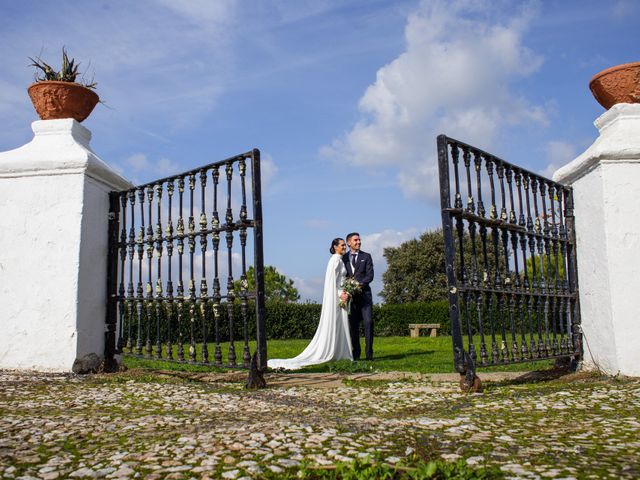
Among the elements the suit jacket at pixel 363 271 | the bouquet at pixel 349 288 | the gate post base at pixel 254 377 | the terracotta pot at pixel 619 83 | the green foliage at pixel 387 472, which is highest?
the terracotta pot at pixel 619 83

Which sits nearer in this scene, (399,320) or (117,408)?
(117,408)

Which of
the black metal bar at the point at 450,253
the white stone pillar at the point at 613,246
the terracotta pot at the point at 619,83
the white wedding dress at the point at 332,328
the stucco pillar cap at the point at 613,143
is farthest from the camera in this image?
the white wedding dress at the point at 332,328

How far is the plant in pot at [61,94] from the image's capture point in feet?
21.7

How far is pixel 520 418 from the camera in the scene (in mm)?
3648

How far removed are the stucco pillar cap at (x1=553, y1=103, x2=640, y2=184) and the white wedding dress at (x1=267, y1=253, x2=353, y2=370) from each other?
176 inches

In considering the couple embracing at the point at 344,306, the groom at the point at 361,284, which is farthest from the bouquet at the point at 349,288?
the groom at the point at 361,284

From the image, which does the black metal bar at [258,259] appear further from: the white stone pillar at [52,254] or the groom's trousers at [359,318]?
the groom's trousers at [359,318]

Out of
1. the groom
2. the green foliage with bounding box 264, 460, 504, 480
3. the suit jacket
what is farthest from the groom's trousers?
the green foliage with bounding box 264, 460, 504, 480

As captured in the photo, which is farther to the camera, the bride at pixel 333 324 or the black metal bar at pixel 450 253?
the bride at pixel 333 324

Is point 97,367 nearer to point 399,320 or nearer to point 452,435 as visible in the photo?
point 452,435

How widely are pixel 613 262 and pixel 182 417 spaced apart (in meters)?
4.50

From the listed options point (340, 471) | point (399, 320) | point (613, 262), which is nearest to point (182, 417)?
point (340, 471)

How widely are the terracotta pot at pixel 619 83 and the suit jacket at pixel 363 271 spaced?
4922mm

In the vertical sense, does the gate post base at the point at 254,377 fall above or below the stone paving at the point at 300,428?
above
